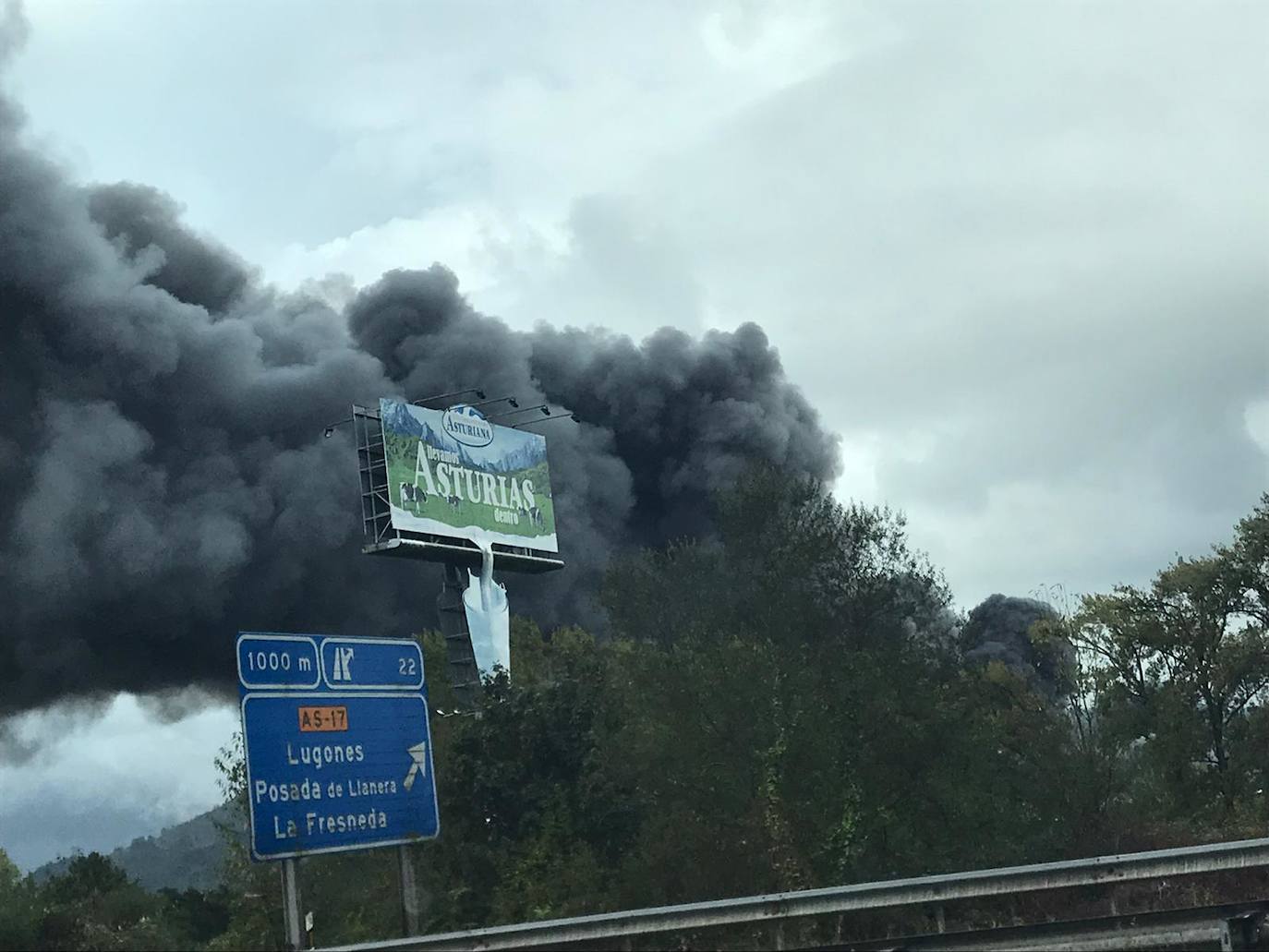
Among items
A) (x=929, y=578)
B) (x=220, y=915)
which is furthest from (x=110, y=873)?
(x=929, y=578)

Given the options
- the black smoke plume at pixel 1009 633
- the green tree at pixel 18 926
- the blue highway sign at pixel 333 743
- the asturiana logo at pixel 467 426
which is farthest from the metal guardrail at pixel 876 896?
the black smoke plume at pixel 1009 633

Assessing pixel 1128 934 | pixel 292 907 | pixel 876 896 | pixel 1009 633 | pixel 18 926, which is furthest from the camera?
pixel 1009 633

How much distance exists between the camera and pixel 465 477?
61906mm

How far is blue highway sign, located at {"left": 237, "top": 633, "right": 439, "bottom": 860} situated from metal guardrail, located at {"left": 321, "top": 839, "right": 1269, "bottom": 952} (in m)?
7.53

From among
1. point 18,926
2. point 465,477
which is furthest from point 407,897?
point 465,477

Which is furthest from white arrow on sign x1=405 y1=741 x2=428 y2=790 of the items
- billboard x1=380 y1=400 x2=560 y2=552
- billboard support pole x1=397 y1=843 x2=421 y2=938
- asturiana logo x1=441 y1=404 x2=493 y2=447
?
asturiana logo x1=441 y1=404 x2=493 y2=447

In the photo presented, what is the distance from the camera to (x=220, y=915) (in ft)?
122

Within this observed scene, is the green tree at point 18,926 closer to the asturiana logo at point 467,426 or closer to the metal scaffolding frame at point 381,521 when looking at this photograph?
the metal scaffolding frame at point 381,521

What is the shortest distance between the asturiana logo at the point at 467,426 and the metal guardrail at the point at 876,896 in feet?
156

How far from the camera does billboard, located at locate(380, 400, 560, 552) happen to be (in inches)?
2331

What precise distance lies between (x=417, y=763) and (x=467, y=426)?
3924 centimetres

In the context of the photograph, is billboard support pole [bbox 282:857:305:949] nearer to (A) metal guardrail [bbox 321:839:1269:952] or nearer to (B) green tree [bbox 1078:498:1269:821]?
(A) metal guardrail [bbox 321:839:1269:952]

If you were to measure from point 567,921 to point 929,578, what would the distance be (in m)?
46.3

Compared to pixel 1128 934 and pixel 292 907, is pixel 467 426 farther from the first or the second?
pixel 1128 934
